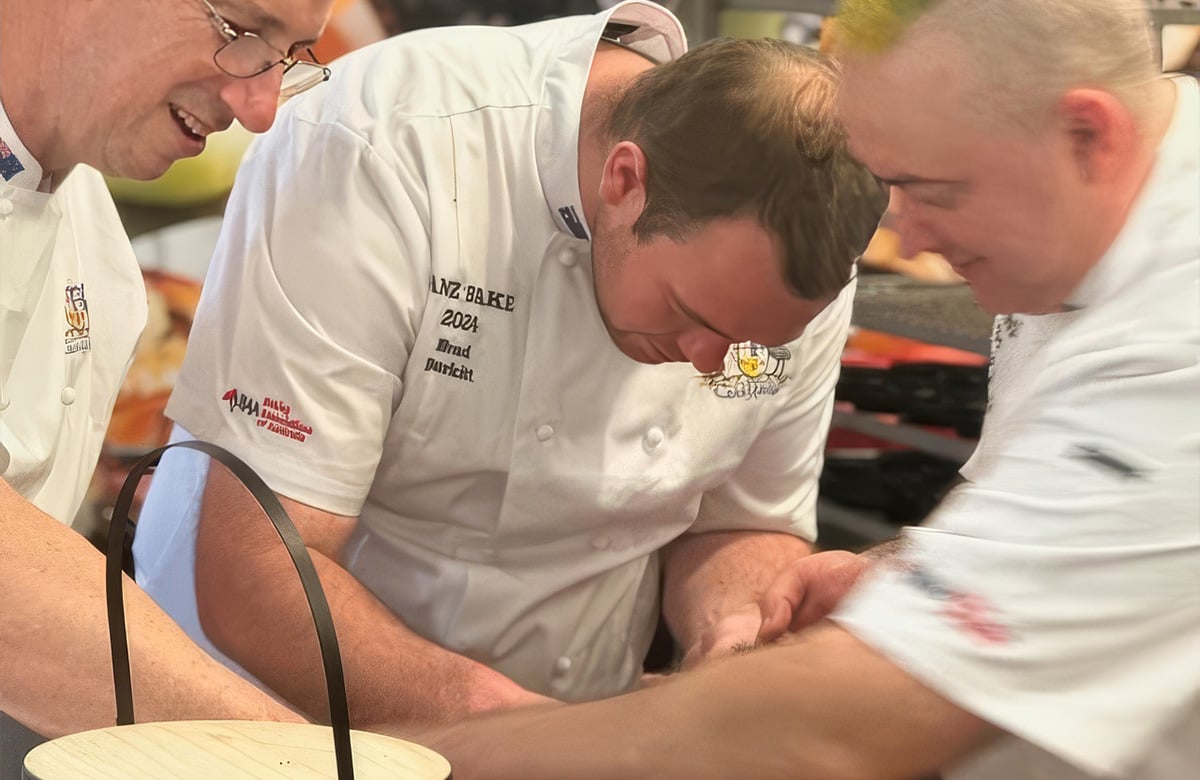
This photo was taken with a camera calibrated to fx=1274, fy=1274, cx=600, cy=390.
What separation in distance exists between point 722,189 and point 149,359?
1.22 meters

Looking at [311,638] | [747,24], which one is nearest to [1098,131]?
[311,638]

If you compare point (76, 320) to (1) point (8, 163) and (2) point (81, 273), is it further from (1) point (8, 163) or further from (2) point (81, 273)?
(1) point (8, 163)

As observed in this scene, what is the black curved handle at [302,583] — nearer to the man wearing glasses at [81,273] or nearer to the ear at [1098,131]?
the man wearing glasses at [81,273]

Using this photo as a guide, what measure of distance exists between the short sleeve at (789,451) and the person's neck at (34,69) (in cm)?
79

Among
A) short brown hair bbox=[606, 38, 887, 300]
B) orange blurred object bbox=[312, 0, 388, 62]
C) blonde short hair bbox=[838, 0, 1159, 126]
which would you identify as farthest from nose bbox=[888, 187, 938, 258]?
orange blurred object bbox=[312, 0, 388, 62]

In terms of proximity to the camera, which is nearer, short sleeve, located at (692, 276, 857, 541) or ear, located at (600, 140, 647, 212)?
ear, located at (600, 140, 647, 212)

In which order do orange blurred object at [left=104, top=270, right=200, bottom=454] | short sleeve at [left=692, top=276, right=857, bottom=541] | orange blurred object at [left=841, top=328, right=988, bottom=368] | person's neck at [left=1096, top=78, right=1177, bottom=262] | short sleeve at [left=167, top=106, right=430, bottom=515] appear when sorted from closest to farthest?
person's neck at [left=1096, top=78, right=1177, bottom=262]
short sleeve at [left=167, top=106, right=430, bottom=515]
short sleeve at [left=692, top=276, right=857, bottom=541]
orange blurred object at [left=104, top=270, right=200, bottom=454]
orange blurred object at [left=841, top=328, right=988, bottom=368]

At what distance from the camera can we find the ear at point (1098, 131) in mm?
713

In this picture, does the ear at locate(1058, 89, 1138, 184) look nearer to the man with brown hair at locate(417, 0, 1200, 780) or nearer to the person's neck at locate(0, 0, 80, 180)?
the man with brown hair at locate(417, 0, 1200, 780)

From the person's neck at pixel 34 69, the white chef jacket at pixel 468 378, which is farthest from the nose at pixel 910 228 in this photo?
the person's neck at pixel 34 69

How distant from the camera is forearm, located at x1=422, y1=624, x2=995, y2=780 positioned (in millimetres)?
695

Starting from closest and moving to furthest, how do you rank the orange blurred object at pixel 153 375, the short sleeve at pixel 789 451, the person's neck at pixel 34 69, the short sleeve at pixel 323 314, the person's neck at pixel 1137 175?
1. the person's neck at pixel 1137 175
2. the person's neck at pixel 34 69
3. the short sleeve at pixel 323 314
4. the short sleeve at pixel 789 451
5. the orange blurred object at pixel 153 375

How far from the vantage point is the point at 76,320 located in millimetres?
1296

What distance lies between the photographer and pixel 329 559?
1.24m
